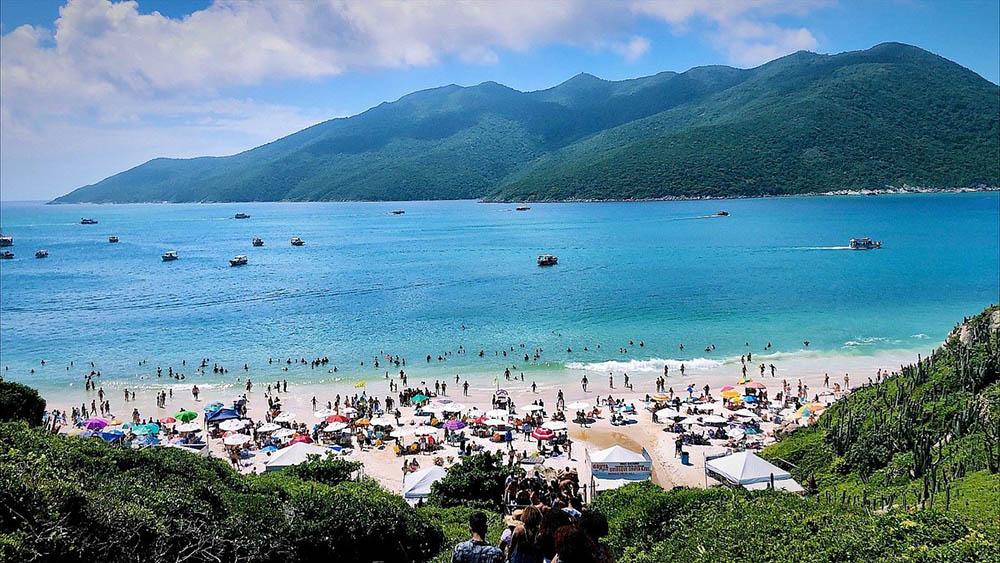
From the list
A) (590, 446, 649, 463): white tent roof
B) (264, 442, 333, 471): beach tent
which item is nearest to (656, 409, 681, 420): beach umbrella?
(590, 446, 649, 463): white tent roof

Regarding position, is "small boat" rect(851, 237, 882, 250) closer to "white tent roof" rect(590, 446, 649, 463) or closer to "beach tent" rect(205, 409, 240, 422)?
"white tent roof" rect(590, 446, 649, 463)

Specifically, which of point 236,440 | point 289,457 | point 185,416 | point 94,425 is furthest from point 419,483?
point 94,425

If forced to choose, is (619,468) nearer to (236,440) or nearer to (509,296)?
(236,440)

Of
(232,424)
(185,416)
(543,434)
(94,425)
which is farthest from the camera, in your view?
(232,424)

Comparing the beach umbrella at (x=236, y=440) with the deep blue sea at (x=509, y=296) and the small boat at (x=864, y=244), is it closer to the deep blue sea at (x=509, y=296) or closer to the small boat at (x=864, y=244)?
the deep blue sea at (x=509, y=296)

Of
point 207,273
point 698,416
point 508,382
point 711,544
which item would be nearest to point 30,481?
point 711,544

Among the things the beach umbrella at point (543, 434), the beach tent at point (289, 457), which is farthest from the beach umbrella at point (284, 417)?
the beach umbrella at point (543, 434)

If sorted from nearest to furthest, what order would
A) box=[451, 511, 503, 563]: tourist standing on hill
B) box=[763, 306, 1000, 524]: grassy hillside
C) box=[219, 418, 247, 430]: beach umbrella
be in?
box=[451, 511, 503, 563]: tourist standing on hill → box=[763, 306, 1000, 524]: grassy hillside → box=[219, 418, 247, 430]: beach umbrella

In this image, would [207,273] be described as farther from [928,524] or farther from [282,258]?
[928,524]
